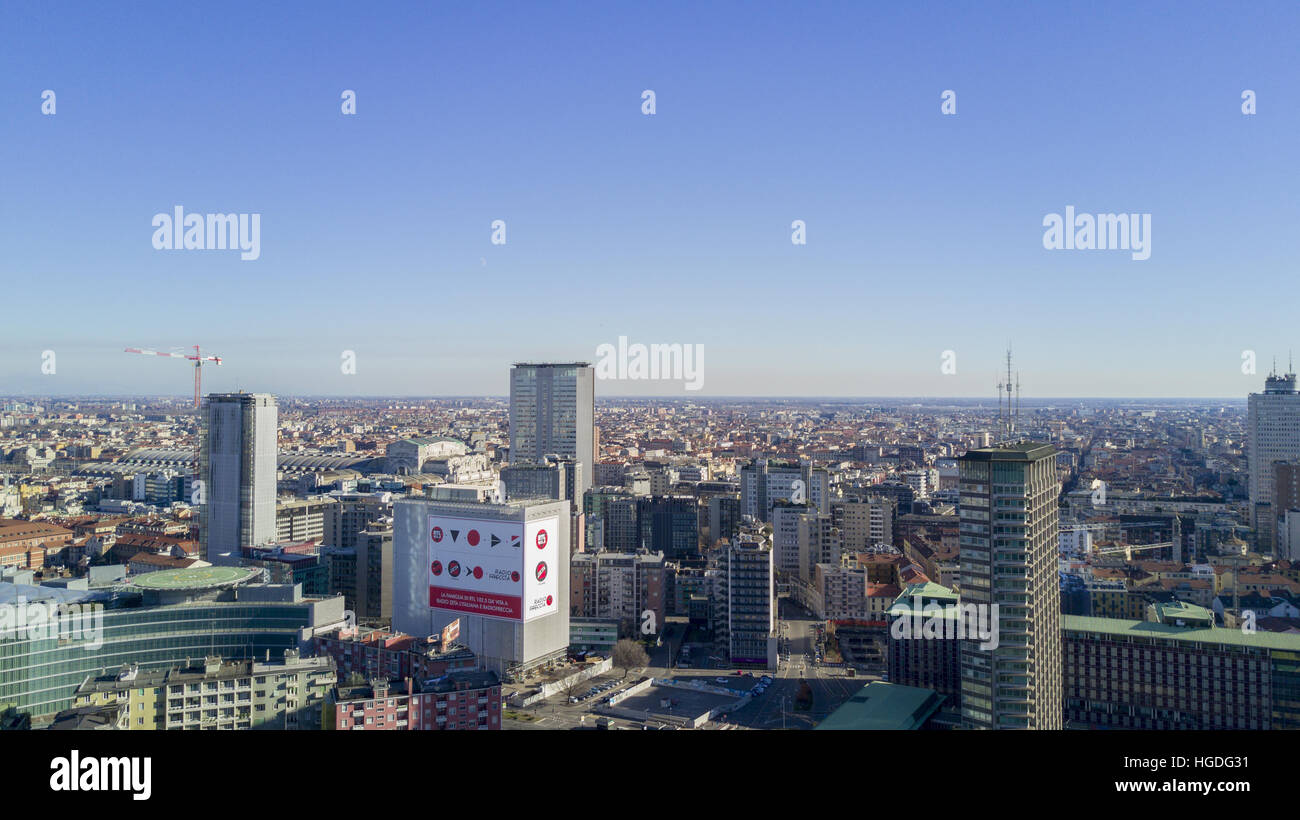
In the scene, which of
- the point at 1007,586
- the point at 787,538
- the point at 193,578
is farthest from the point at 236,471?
the point at 1007,586

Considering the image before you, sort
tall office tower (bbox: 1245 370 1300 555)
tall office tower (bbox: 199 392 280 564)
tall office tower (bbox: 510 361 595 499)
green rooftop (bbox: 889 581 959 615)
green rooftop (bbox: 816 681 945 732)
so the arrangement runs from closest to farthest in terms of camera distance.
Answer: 1. green rooftop (bbox: 816 681 945 732)
2. green rooftop (bbox: 889 581 959 615)
3. tall office tower (bbox: 199 392 280 564)
4. tall office tower (bbox: 1245 370 1300 555)
5. tall office tower (bbox: 510 361 595 499)

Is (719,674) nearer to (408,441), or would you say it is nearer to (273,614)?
(273,614)

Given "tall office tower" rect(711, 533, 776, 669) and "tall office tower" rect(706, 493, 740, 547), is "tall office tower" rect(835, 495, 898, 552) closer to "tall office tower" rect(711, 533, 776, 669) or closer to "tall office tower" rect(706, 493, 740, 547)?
"tall office tower" rect(706, 493, 740, 547)

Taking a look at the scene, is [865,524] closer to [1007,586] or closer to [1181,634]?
[1181,634]

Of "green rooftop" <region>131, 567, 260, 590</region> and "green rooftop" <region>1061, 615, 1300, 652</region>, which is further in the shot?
"green rooftop" <region>131, 567, 260, 590</region>

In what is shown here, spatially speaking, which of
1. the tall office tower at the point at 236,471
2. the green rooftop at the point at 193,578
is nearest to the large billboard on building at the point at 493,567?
the green rooftop at the point at 193,578

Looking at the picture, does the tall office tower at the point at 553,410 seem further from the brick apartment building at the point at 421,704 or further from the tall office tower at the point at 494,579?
the brick apartment building at the point at 421,704

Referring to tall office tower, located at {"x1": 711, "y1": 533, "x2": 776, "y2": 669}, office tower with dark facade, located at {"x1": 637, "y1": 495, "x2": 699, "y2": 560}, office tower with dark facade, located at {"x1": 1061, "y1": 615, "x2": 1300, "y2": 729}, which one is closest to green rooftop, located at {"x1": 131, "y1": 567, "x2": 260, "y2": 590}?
tall office tower, located at {"x1": 711, "y1": 533, "x2": 776, "y2": 669}

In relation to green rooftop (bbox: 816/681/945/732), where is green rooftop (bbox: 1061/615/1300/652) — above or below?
above
